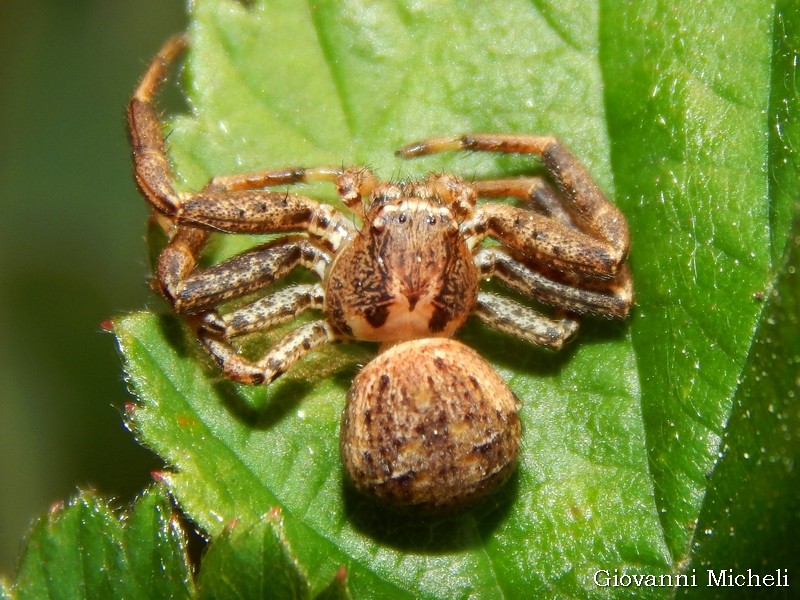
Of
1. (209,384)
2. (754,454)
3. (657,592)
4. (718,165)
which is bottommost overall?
(657,592)

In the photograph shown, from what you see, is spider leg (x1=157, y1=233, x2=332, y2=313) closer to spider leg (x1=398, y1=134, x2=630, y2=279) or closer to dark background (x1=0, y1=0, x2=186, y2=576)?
spider leg (x1=398, y1=134, x2=630, y2=279)

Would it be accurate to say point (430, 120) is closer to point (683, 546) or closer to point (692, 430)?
point (692, 430)

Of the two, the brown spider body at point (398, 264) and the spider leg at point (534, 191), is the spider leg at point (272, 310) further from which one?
the spider leg at point (534, 191)

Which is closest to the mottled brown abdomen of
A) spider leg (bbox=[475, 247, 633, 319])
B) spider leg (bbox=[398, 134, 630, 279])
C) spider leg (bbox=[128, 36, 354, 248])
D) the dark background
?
spider leg (bbox=[475, 247, 633, 319])

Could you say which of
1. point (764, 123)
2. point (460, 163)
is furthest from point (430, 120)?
point (764, 123)

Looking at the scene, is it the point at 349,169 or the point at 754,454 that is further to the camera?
the point at 349,169

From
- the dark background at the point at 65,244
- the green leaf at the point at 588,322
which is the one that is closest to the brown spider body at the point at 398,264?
the green leaf at the point at 588,322

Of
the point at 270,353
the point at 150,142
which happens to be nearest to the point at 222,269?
the point at 270,353
